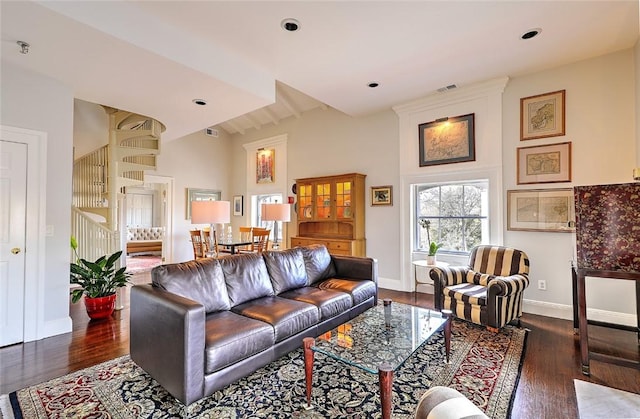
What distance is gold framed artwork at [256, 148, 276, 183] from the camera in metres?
6.87

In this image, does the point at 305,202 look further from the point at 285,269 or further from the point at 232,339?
the point at 232,339

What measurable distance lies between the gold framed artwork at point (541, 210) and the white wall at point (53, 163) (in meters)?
5.27

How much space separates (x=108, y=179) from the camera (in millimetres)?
4625

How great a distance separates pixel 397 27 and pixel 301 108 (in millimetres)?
3632

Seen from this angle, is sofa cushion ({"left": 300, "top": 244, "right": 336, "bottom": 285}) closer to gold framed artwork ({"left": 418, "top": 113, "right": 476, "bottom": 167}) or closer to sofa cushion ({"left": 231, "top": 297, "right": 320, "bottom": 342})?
sofa cushion ({"left": 231, "top": 297, "right": 320, "bottom": 342})

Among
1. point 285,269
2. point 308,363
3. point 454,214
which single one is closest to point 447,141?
point 454,214

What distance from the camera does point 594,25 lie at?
282cm

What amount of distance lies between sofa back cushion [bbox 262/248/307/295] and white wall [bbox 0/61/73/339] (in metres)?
2.18

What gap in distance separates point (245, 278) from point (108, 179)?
335cm

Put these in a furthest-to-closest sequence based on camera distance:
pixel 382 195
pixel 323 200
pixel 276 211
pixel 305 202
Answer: pixel 305 202 < pixel 323 200 < pixel 382 195 < pixel 276 211

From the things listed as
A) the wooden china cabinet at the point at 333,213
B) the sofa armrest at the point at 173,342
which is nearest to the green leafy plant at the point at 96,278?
the sofa armrest at the point at 173,342

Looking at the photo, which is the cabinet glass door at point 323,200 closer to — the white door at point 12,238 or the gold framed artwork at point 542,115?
the gold framed artwork at point 542,115

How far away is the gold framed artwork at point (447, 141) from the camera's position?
13.8ft

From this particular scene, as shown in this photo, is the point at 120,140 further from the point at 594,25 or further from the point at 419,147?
the point at 594,25
